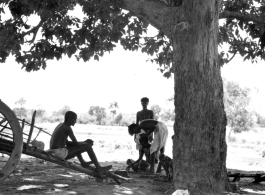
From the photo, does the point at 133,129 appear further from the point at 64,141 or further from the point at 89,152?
the point at 64,141

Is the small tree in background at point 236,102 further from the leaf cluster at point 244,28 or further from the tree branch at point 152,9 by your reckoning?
the tree branch at point 152,9

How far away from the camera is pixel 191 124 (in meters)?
5.89

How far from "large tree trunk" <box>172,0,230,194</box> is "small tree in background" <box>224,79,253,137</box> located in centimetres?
2877

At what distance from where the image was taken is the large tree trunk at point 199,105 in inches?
229

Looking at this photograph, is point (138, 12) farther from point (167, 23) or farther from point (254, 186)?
point (254, 186)

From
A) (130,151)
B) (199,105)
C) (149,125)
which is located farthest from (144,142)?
(130,151)

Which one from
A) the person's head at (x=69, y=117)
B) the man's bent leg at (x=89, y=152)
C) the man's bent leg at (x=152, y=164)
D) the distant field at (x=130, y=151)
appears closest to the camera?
the person's head at (x=69, y=117)

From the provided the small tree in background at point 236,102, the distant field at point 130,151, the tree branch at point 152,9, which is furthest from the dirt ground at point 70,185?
the small tree in background at point 236,102

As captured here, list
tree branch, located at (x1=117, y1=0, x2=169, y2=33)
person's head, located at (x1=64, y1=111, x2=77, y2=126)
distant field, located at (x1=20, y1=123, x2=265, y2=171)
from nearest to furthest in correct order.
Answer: tree branch, located at (x1=117, y1=0, x2=169, y2=33) < person's head, located at (x1=64, y1=111, x2=77, y2=126) < distant field, located at (x1=20, y1=123, x2=265, y2=171)

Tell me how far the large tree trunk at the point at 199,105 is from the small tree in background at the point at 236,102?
28768 millimetres

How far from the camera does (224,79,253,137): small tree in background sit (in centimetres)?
3412

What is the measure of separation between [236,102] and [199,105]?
1183 inches

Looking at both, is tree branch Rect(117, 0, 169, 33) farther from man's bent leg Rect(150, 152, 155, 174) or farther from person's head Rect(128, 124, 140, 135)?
man's bent leg Rect(150, 152, 155, 174)

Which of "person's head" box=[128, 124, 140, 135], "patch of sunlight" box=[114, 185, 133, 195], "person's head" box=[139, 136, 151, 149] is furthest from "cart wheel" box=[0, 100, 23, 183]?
"person's head" box=[139, 136, 151, 149]
